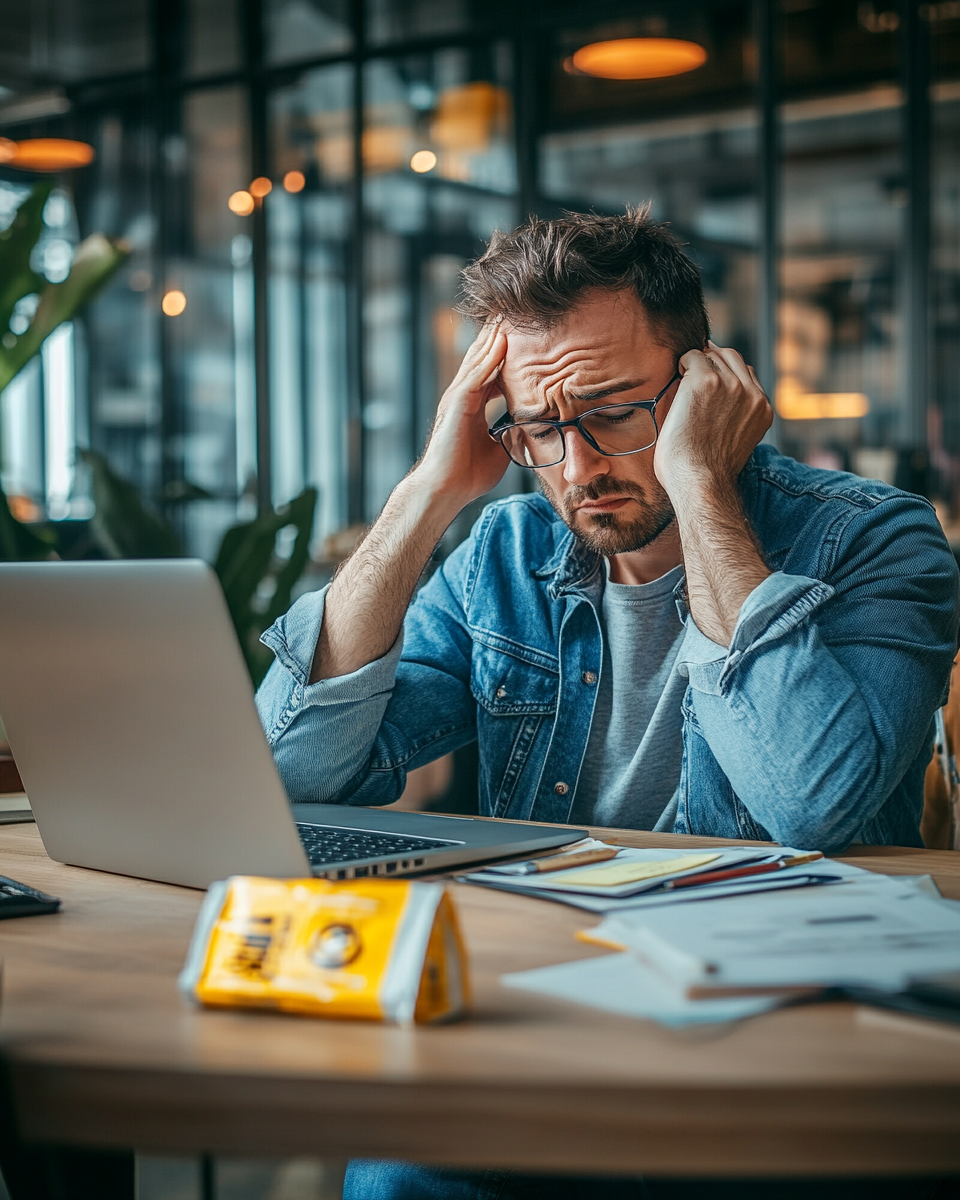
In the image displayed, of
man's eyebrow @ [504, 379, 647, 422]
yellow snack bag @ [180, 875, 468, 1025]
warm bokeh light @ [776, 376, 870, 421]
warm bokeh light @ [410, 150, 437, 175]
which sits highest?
warm bokeh light @ [410, 150, 437, 175]

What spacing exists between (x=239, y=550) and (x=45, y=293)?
2.73 ft

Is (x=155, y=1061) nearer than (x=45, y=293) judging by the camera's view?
Yes

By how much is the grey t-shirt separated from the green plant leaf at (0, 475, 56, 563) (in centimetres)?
182

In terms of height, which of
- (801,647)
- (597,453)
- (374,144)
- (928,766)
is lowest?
(928,766)

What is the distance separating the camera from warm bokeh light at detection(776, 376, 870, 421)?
16.7 feet

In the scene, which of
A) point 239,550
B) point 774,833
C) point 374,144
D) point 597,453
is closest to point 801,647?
point 774,833

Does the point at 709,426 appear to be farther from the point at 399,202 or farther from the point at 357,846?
the point at 399,202

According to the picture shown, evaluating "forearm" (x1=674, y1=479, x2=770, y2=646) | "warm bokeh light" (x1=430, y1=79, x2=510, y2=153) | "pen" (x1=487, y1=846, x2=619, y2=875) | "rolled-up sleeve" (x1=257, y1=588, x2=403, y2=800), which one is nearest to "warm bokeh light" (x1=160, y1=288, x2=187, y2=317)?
"warm bokeh light" (x1=430, y1=79, x2=510, y2=153)

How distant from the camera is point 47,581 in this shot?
951 millimetres

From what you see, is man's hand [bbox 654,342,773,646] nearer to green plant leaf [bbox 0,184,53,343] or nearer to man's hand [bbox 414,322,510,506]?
man's hand [bbox 414,322,510,506]

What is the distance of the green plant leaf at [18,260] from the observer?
304 centimetres

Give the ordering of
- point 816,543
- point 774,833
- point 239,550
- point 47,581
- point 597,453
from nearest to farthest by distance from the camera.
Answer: point 47,581
point 774,833
point 816,543
point 597,453
point 239,550

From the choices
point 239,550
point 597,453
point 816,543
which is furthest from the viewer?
point 239,550

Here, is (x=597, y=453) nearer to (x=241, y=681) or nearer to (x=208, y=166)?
(x=241, y=681)
